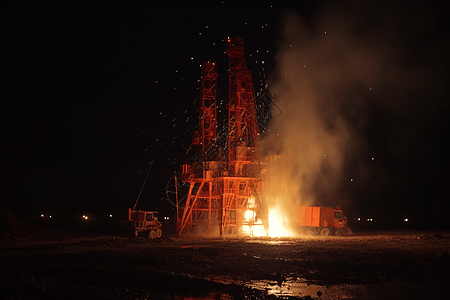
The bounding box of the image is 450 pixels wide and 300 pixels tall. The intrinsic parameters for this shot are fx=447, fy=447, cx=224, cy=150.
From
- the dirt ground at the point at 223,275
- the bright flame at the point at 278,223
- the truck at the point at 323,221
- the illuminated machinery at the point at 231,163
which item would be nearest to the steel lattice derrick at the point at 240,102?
the illuminated machinery at the point at 231,163

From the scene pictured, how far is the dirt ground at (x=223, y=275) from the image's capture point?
1734 cm

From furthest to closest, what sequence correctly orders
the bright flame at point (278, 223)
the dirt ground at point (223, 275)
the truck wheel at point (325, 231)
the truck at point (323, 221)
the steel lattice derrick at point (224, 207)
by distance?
1. the bright flame at point (278, 223)
2. the steel lattice derrick at point (224, 207)
3. the truck at point (323, 221)
4. the truck wheel at point (325, 231)
5. the dirt ground at point (223, 275)

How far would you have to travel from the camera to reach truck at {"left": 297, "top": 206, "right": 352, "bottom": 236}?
160 ft

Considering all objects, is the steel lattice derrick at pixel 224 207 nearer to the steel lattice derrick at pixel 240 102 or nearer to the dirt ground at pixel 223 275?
the steel lattice derrick at pixel 240 102

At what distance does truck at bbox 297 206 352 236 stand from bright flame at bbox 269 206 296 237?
7.71 feet

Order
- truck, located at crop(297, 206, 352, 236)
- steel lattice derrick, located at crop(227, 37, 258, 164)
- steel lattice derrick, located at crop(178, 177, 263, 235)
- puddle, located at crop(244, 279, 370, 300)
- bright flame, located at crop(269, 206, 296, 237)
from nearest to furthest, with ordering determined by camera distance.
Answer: puddle, located at crop(244, 279, 370, 300), truck, located at crop(297, 206, 352, 236), steel lattice derrick, located at crop(178, 177, 263, 235), steel lattice derrick, located at crop(227, 37, 258, 164), bright flame, located at crop(269, 206, 296, 237)

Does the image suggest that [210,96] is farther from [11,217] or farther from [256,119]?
[11,217]

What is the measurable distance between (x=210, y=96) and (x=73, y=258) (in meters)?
31.5

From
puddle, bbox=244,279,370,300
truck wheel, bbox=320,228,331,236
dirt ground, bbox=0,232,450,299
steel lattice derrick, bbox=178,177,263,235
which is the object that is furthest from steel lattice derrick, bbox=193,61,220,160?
puddle, bbox=244,279,370,300

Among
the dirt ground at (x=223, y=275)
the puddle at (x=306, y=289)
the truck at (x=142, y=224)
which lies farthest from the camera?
the truck at (x=142, y=224)

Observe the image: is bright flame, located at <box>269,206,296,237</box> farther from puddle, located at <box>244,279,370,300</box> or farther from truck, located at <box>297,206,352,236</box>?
puddle, located at <box>244,279,370,300</box>

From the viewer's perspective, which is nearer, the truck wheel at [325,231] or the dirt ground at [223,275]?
the dirt ground at [223,275]

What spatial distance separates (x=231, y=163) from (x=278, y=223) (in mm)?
9489

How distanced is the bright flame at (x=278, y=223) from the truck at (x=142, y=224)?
48.0 feet
